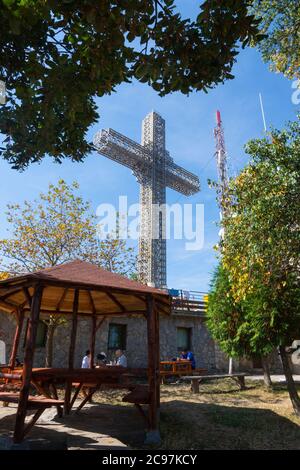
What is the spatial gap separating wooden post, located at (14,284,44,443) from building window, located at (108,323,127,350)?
1423 cm

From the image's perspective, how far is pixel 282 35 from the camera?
11.6 m

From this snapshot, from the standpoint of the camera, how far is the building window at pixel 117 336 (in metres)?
20.5

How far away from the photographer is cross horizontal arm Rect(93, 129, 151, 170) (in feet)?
128

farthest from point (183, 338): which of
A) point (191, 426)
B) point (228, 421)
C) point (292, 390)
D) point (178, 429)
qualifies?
point (178, 429)

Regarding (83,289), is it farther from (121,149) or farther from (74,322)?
(121,149)

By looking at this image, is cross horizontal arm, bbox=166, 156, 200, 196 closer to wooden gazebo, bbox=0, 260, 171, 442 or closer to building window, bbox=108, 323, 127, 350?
building window, bbox=108, 323, 127, 350

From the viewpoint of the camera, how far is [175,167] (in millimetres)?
45688

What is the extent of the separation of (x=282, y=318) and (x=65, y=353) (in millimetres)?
11575

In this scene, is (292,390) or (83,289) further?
(292,390)

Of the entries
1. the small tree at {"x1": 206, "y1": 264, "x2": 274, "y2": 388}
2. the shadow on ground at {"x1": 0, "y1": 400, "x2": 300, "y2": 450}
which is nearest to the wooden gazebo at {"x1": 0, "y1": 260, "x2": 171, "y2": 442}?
the shadow on ground at {"x1": 0, "y1": 400, "x2": 300, "y2": 450}

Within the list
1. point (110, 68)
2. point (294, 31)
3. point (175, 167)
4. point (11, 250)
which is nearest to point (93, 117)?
point (110, 68)

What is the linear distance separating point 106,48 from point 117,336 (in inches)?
684

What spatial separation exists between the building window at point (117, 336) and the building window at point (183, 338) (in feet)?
13.0

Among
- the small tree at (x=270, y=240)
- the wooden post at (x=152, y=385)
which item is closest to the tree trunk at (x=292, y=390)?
the small tree at (x=270, y=240)
